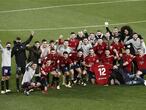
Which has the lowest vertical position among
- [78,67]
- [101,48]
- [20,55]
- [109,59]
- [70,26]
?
[78,67]

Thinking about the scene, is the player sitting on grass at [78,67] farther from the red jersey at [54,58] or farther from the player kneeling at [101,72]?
the red jersey at [54,58]

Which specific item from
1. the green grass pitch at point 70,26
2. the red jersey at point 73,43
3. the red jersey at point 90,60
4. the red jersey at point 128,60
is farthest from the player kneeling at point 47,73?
the red jersey at point 128,60

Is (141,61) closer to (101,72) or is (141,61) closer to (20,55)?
(101,72)

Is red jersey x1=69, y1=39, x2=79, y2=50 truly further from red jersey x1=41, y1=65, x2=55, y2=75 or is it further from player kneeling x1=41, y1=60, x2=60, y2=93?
red jersey x1=41, y1=65, x2=55, y2=75

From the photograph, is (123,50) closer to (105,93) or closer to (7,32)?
(105,93)

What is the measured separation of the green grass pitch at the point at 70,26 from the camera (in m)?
19.1

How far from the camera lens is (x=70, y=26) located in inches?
1407

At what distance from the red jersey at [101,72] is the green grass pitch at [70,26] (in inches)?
22.5

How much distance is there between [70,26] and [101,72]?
1357cm

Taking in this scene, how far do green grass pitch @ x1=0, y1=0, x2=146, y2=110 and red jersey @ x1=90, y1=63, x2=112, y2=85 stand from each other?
0.57 m

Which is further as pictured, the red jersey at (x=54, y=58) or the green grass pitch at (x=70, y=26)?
the red jersey at (x=54, y=58)

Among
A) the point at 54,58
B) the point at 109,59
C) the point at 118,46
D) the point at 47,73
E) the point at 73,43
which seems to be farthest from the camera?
the point at 73,43

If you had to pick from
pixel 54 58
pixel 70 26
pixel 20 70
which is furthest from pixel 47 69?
pixel 70 26

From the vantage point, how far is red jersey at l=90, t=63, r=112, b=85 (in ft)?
73.9
